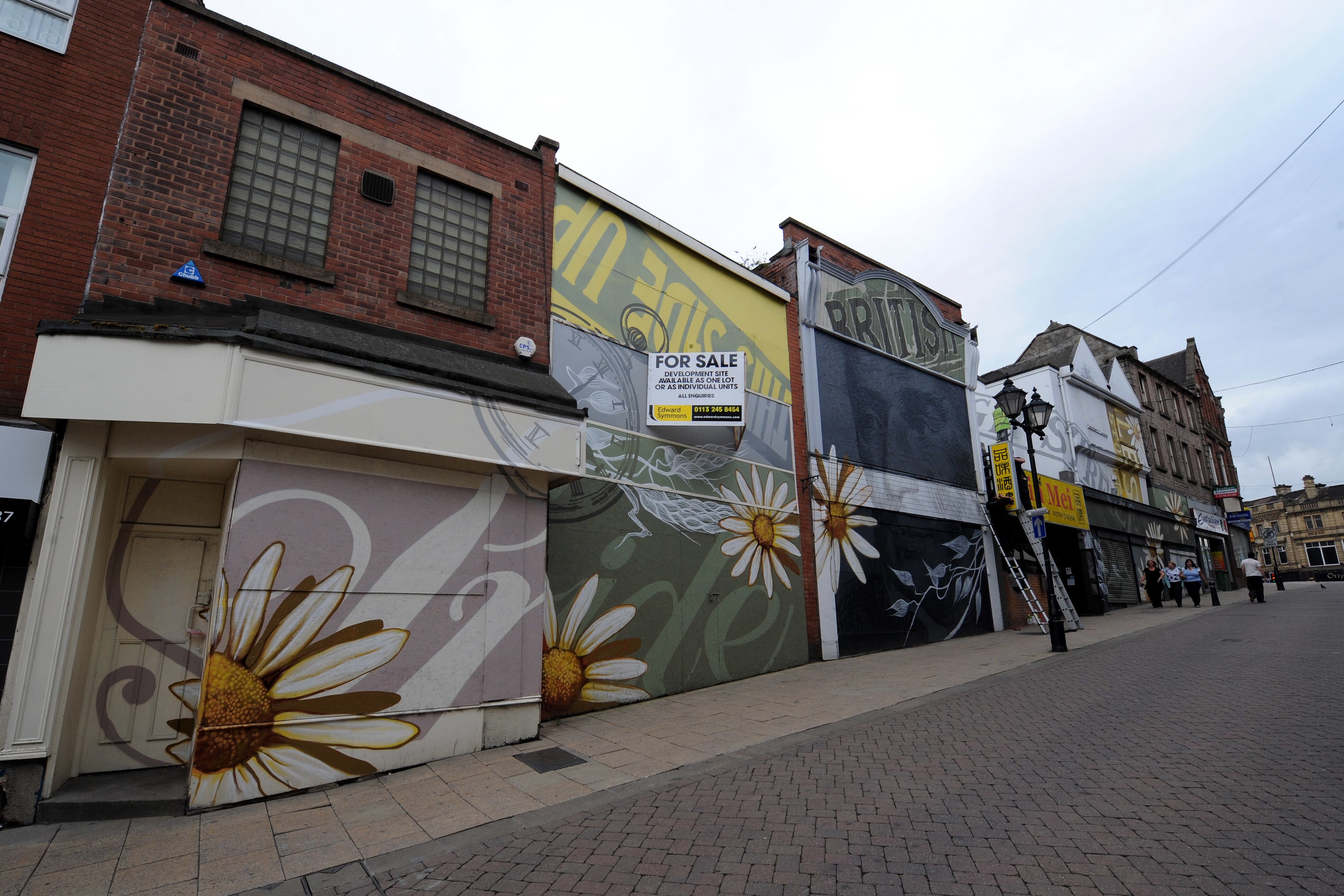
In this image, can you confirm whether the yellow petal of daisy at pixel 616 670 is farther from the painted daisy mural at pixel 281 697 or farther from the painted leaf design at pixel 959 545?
the painted leaf design at pixel 959 545

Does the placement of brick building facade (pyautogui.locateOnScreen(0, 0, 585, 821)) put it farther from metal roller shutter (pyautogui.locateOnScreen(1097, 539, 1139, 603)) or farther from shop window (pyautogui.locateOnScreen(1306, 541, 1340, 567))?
shop window (pyautogui.locateOnScreen(1306, 541, 1340, 567))

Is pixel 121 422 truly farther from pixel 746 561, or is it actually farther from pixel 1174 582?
pixel 1174 582

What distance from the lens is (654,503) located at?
1005 centimetres

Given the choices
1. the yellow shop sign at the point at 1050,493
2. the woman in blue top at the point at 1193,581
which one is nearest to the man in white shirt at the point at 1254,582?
the woman in blue top at the point at 1193,581

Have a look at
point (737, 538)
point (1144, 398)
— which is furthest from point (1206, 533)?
point (737, 538)

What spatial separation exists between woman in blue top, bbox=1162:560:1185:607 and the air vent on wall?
25.4 metres

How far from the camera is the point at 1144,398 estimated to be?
93.5 ft

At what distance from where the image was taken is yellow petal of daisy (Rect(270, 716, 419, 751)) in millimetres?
5656

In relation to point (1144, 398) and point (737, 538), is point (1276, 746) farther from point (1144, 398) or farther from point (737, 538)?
point (1144, 398)

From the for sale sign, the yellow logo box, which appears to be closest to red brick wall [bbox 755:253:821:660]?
the for sale sign

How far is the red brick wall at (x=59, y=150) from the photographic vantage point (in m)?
5.93

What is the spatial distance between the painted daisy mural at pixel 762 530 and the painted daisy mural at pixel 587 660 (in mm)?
2612

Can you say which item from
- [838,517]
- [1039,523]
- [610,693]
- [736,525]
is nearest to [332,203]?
[610,693]

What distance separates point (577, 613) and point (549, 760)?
2411 millimetres
